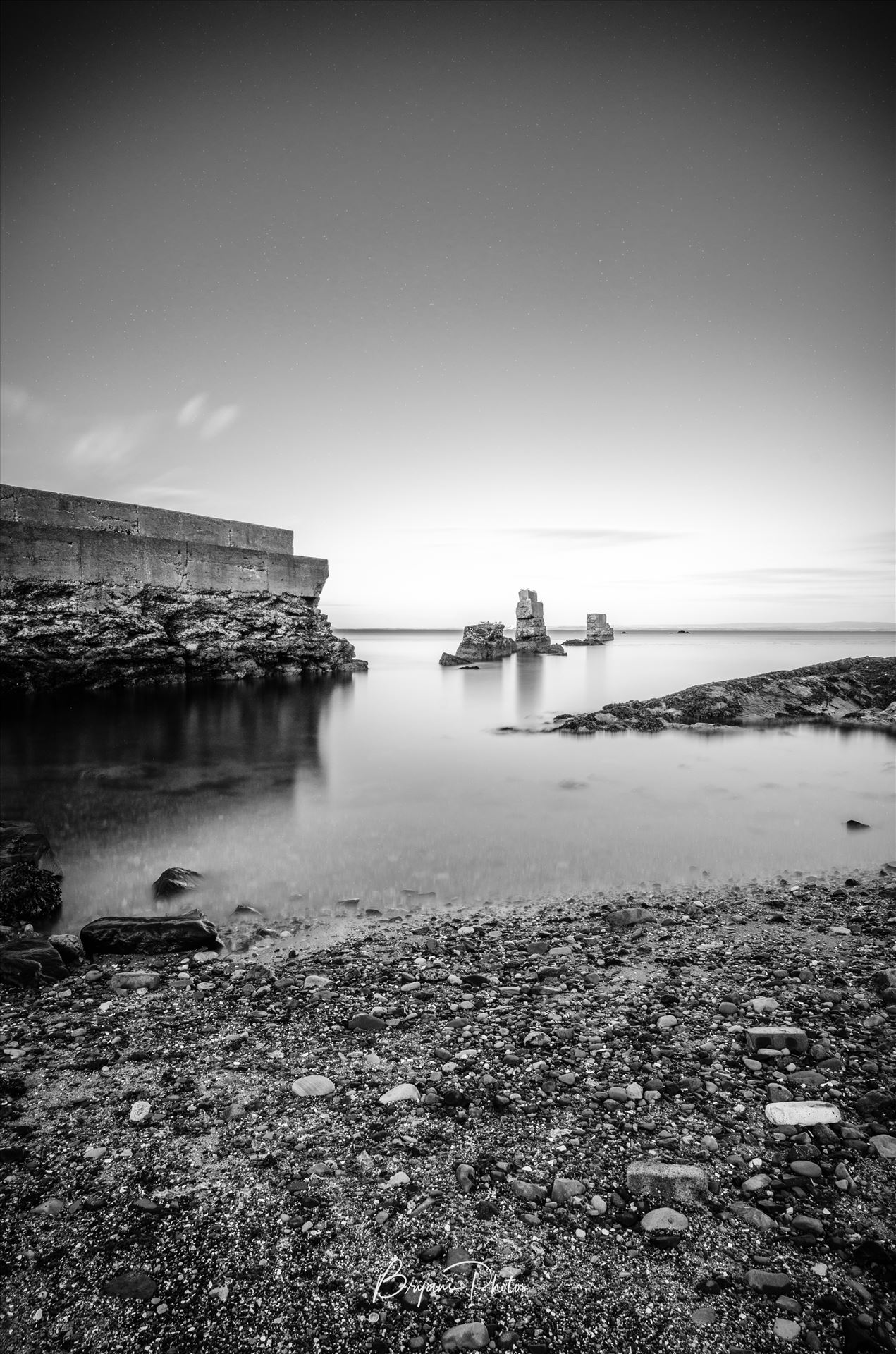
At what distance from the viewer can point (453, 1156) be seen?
5.60ft

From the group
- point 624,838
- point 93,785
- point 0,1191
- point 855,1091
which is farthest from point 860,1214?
point 93,785

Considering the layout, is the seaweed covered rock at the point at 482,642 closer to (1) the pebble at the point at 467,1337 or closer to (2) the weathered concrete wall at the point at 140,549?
(2) the weathered concrete wall at the point at 140,549

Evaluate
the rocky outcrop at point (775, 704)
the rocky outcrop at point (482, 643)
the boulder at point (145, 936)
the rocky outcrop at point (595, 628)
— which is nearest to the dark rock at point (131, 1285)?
the boulder at point (145, 936)

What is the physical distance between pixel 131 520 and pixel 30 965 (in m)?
13.9

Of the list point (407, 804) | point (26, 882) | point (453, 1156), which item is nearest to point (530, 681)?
point (407, 804)

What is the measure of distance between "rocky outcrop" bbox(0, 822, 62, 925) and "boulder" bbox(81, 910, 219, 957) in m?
0.55

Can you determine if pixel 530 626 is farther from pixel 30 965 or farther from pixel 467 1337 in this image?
pixel 467 1337

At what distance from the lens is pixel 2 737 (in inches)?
329

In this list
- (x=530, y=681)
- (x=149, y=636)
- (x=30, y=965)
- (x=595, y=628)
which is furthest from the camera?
(x=595, y=628)

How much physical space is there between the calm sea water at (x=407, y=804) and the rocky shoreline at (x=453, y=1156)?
127cm

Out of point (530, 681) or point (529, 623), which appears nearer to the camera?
point (530, 681)

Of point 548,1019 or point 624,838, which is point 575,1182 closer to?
point 548,1019

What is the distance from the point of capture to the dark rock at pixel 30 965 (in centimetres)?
274

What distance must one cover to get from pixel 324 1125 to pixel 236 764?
6369 mm
